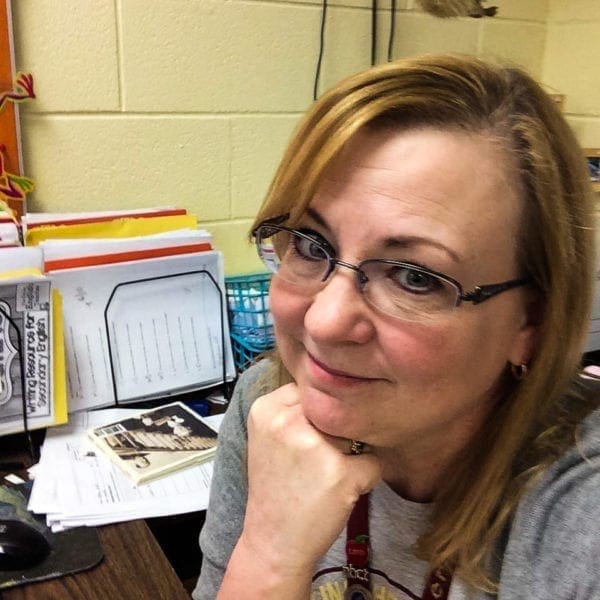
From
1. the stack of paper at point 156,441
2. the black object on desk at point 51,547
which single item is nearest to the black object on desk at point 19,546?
the black object on desk at point 51,547

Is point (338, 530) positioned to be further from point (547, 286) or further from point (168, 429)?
point (168, 429)

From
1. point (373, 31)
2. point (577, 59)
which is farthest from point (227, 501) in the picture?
point (577, 59)

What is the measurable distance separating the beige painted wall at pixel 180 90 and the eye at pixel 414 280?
0.89m

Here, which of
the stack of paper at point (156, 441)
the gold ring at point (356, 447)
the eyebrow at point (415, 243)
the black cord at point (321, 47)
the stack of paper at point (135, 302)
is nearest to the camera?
the eyebrow at point (415, 243)

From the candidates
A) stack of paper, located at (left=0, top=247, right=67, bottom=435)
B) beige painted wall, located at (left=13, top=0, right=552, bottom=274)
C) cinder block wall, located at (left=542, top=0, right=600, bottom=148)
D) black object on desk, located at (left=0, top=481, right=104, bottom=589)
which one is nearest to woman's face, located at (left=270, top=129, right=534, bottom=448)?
black object on desk, located at (left=0, top=481, right=104, bottom=589)

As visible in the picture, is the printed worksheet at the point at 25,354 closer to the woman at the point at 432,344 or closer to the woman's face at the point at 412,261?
the woman at the point at 432,344

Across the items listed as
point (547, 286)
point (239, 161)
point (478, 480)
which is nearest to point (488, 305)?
point (547, 286)

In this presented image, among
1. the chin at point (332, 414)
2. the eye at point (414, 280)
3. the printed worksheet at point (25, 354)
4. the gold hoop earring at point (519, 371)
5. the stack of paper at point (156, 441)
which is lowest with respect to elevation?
the stack of paper at point (156, 441)

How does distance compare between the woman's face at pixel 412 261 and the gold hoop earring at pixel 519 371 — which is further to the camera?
the gold hoop earring at pixel 519 371

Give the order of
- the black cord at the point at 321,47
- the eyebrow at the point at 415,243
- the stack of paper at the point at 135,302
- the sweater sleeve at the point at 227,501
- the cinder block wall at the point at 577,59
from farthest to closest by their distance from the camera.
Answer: the cinder block wall at the point at 577,59
the black cord at the point at 321,47
the stack of paper at the point at 135,302
the sweater sleeve at the point at 227,501
the eyebrow at the point at 415,243

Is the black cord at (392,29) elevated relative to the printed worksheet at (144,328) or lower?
elevated

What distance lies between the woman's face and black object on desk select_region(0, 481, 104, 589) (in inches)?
16.9

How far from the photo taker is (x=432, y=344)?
0.72 metres

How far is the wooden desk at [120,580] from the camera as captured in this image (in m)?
0.89
